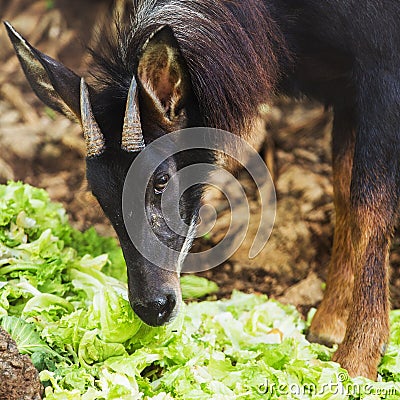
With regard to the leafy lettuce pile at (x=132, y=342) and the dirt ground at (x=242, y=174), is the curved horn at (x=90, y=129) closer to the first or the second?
the leafy lettuce pile at (x=132, y=342)

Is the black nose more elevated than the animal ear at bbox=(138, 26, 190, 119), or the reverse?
the animal ear at bbox=(138, 26, 190, 119)

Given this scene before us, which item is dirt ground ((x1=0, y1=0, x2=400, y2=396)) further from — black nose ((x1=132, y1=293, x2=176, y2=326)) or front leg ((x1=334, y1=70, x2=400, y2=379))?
black nose ((x1=132, y1=293, x2=176, y2=326))

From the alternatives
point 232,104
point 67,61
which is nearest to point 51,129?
point 67,61

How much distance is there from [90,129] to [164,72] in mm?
509

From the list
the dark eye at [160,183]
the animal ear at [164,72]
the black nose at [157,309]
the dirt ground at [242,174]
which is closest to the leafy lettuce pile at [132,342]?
the black nose at [157,309]

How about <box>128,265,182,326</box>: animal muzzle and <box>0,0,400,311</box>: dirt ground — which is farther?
<box>0,0,400,311</box>: dirt ground

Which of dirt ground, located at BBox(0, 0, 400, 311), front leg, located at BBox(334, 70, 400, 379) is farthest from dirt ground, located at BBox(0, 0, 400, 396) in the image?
front leg, located at BBox(334, 70, 400, 379)

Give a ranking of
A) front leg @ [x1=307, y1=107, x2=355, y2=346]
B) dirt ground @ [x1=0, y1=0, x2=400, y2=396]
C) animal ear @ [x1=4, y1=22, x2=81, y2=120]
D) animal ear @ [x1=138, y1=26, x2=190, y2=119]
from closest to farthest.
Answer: animal ear @ [x1=138, y1=26, x2=190, y2=119], animal ear @ [x1=4, y1=22, x2=81, y2=120], front leg @ [x1=307, y1=107, x2=355, y2=346], dirt ground @ [x1=0, y1=0, x2=400, y2=396]

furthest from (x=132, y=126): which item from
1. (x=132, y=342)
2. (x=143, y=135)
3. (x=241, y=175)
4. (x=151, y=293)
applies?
(x=241, y=175)

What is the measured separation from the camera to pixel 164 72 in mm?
4109

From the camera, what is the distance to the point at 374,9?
4.52 m

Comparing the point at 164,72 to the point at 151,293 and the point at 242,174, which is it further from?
the point at 242,174

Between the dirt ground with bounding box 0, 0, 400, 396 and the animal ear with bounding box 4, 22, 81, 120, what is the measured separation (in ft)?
3.93

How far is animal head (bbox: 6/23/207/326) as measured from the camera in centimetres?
402
